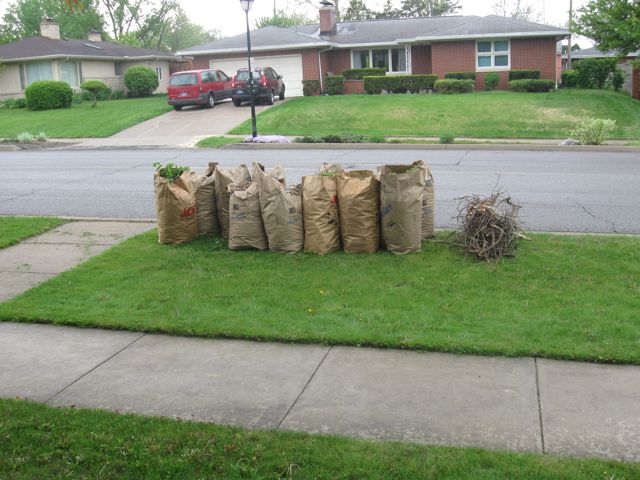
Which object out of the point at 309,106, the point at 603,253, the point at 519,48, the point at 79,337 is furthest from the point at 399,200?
the point at 519,48

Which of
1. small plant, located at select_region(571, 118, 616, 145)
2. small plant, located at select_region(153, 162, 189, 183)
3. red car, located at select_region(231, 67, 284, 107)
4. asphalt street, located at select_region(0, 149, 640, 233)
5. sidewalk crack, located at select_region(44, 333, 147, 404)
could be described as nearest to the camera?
sidewalk crack, located at select_region(44, 333, 147, 404)

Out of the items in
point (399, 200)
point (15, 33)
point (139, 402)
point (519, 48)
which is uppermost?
point (15, 33)

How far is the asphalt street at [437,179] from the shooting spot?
1109cm

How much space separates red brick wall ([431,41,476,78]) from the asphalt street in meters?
18.4

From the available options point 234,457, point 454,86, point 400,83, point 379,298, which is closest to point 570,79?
point 454,86

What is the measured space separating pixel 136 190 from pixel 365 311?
8552 millimetres

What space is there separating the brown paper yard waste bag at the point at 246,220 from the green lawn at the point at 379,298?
0.17m

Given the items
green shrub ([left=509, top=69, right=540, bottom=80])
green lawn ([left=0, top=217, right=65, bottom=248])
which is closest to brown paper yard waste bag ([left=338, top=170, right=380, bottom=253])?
green lawn ([left=0, top=217, right=65, bottom=248])

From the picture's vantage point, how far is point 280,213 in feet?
27.7

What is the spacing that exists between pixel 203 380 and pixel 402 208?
3569mm

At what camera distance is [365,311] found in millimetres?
6680

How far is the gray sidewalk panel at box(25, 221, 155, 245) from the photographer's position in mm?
9914

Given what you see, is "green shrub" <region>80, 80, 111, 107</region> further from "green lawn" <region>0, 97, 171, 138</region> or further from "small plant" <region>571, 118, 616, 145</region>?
"small plant" <region>571, 118, 616, 145</region>

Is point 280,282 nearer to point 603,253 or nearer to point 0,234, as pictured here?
point 603,253
